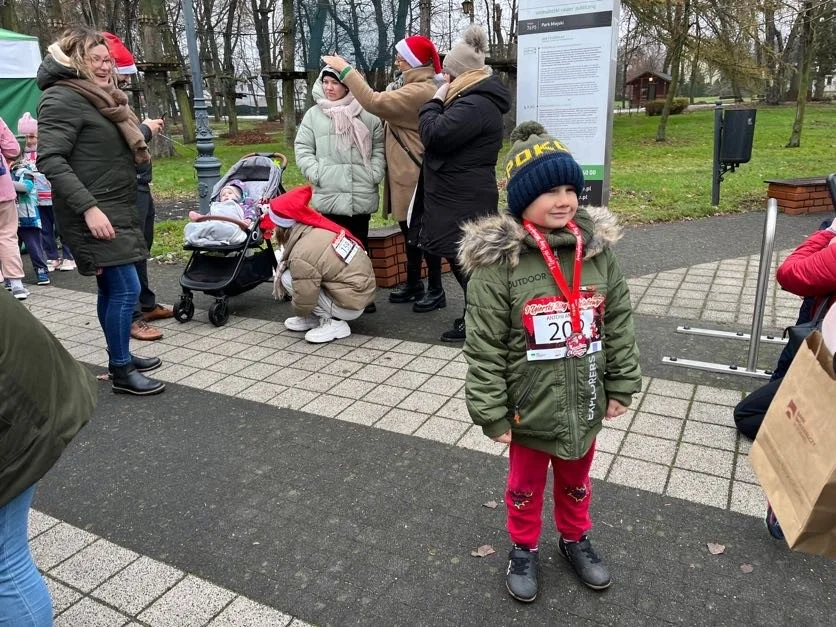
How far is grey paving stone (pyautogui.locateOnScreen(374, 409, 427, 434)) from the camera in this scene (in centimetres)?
370

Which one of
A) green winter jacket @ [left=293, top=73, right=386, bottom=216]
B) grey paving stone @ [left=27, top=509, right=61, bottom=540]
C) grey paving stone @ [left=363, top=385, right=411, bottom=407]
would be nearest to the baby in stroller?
green winter jacket @ [left=293, top=73, right=386, bottom=216]

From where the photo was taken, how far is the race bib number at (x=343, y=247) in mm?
5008

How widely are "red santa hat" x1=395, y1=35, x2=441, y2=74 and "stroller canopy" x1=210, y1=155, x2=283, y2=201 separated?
1.89m

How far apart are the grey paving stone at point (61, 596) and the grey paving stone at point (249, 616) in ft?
1.95

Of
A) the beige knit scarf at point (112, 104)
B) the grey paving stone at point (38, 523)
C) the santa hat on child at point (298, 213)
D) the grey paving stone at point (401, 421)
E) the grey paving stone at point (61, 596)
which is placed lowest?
the grey paving stone at point (38, 523)

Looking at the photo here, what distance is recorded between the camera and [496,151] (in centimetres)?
463

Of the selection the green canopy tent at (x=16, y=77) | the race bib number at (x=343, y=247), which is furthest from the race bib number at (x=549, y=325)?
the green canopy tent at (x=16, y=77)

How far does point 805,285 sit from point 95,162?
388cm

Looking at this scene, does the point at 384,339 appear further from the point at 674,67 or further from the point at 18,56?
the point at 674,67

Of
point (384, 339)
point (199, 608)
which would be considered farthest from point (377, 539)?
point (384, 339)

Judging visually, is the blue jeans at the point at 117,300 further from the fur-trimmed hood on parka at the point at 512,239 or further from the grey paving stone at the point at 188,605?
the fur-trimmed hood on parka at the point at 512,239

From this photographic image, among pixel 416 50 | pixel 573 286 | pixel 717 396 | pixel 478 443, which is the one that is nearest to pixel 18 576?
pixel 573 286

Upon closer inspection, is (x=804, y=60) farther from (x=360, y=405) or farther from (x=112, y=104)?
(x=112, y=104)

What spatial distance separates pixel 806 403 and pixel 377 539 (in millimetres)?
1733
